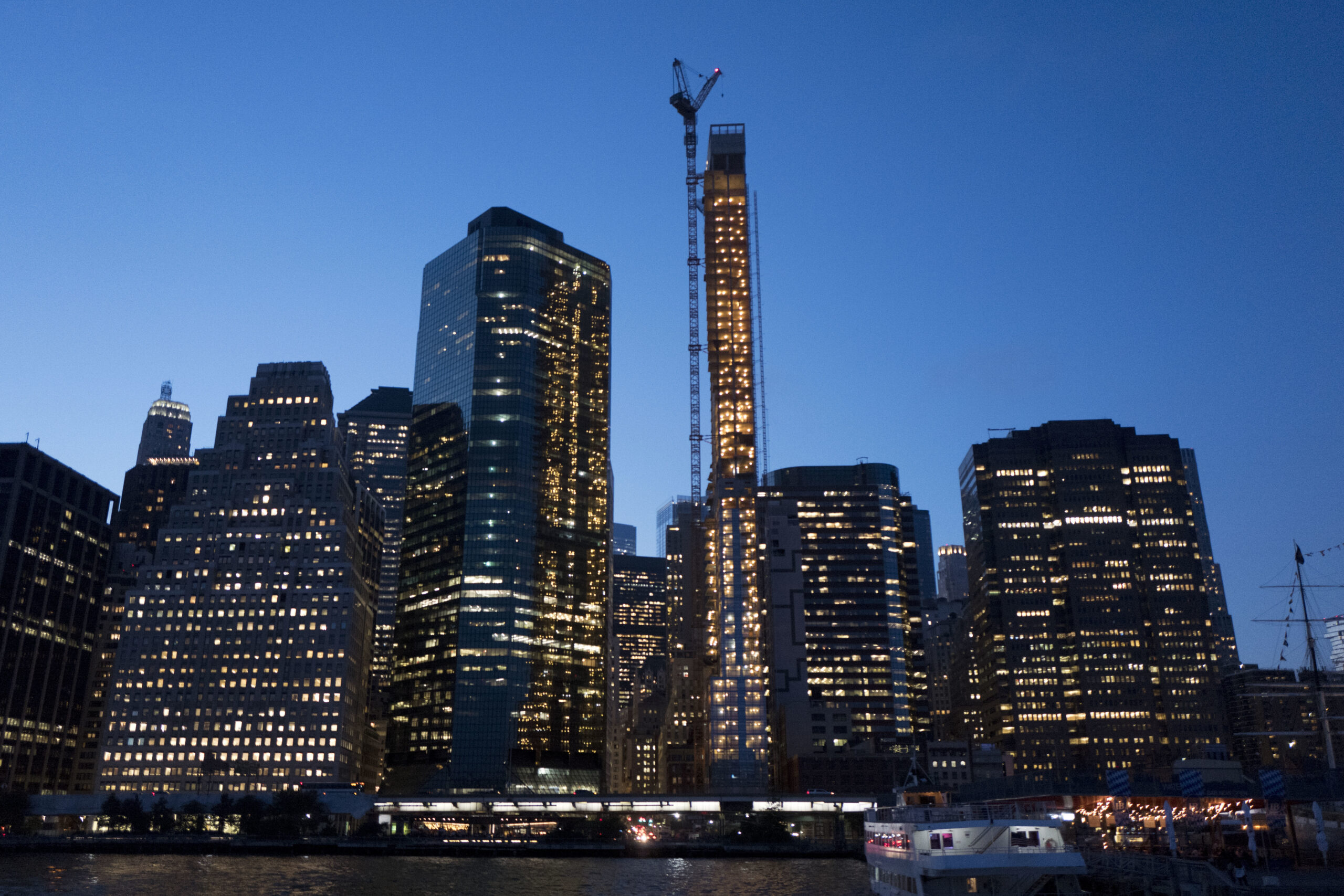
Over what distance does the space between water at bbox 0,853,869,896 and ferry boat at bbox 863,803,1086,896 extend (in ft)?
94.4

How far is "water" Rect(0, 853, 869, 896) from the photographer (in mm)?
106062

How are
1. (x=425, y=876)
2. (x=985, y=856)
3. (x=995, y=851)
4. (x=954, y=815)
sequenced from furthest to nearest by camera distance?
(x=425, y=876)
(x=954, y=815)
(x=995, y=851)
(x=985, y=856)

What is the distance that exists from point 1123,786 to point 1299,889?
26.9 m

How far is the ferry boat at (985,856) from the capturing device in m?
72.0

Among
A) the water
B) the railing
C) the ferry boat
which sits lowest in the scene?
the water

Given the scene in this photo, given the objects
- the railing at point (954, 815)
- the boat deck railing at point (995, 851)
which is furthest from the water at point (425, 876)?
the boat deck railing at point (995, 851)

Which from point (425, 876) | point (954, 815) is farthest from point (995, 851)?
point (425, 876)

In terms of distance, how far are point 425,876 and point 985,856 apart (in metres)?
79.5

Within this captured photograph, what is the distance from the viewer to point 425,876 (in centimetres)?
12838

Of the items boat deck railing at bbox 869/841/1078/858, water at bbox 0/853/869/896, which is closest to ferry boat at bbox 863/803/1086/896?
boat deck railing at bbox 869/841/1078/858

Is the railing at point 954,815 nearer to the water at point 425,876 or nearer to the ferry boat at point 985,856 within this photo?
the ferry boat at point 985,856

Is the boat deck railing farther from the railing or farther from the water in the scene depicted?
the water

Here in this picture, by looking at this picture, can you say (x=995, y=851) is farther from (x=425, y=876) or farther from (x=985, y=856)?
(x=425, y=876)

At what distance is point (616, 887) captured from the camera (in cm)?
11450
